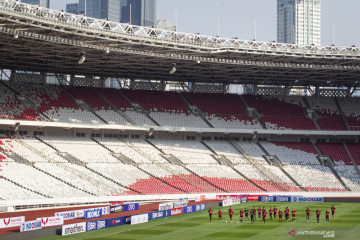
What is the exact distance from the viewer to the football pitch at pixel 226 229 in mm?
35406

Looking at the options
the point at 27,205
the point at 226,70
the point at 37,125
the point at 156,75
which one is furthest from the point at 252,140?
the point at 27,205

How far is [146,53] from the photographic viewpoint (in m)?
55.8

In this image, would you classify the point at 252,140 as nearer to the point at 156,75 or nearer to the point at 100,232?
the point at 156,75

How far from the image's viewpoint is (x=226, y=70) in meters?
→ 67.4

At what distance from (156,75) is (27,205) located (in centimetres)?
2879

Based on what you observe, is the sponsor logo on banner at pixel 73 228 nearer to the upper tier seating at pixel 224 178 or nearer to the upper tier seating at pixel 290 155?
the upper tier seating at pixel 224 178

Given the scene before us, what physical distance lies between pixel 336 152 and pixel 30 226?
46.8 meters

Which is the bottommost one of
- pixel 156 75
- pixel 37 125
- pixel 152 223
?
pixel 152 223

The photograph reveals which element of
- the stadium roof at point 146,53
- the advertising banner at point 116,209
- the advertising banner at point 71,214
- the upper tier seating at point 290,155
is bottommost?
the advertising banner at point 116,209

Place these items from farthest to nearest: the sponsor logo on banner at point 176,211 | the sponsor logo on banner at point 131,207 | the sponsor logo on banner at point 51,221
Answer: the sponsor logo on banner at point 131,207 < the sponsor logo on banner at point 176,211 < the sponsor logo on banner at point 51,221

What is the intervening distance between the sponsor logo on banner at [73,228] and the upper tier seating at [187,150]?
1059 inches

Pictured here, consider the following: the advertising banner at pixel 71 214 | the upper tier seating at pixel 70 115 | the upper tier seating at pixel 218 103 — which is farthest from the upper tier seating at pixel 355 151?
the advertising banner at pixel 71 214

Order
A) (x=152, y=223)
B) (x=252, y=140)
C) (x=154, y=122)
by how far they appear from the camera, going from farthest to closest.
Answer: (x=252, y=140)
(x=154, y=122)
(x=152, y=223)

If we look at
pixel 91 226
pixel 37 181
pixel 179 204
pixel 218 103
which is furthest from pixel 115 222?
pixel 218 103
